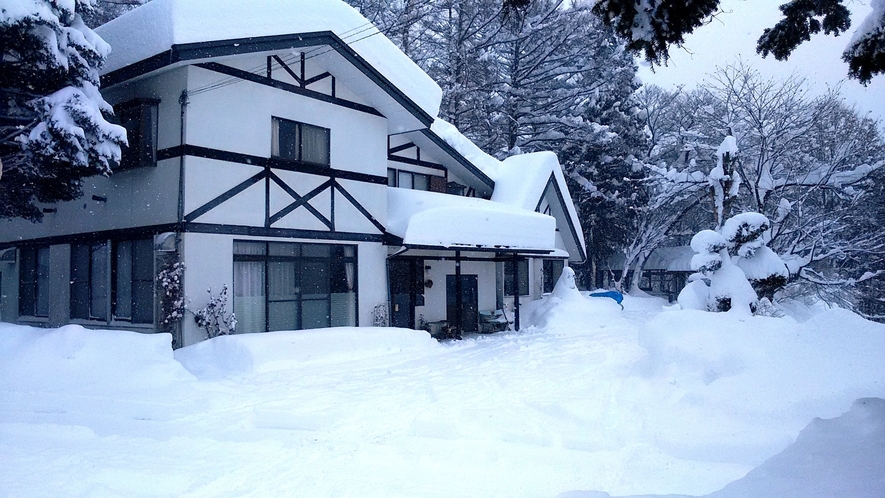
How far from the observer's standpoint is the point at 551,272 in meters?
28.1

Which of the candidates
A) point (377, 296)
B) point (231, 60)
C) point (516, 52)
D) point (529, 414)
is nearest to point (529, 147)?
point (516, 52)

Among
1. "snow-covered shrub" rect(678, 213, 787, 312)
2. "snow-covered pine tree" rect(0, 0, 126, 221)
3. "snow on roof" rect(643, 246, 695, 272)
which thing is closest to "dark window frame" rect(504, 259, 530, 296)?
"snow-covered shrub" rect(678, 213, 787, 312)

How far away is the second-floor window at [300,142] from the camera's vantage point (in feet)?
40.9

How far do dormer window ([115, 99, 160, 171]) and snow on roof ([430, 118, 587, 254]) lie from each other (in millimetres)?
8658

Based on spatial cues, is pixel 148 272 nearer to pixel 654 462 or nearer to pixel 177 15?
pixel 177 15

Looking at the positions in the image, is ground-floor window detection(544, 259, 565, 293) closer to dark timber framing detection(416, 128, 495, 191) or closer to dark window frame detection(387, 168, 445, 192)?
dark timber framing detection(416, 128, 495, 191)

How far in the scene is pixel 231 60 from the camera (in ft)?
38.1

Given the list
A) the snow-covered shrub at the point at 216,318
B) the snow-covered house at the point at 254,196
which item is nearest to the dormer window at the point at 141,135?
the snow-covered house at the point at 254,196

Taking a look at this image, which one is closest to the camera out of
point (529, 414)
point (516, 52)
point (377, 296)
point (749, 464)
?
point (749, 464)

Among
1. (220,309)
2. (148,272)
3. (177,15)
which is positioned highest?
(177,15)

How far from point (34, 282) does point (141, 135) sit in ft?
19.5

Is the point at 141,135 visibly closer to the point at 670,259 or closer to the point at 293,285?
the point at 293,285

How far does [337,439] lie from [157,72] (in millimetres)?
8760

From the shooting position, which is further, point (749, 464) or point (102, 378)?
point (102, 378)
